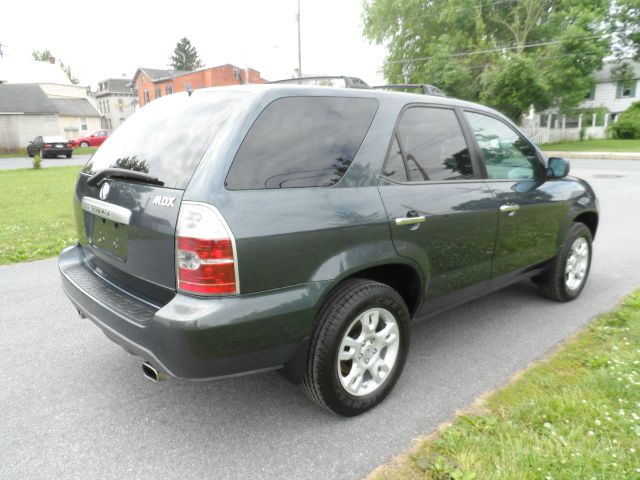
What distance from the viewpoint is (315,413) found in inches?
107

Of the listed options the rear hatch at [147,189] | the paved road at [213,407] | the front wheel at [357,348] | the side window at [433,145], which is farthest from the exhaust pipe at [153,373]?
the side window at [433,145]

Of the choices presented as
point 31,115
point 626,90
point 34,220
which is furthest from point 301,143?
point 626,90

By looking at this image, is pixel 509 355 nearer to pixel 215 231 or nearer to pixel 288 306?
pixel 288 306

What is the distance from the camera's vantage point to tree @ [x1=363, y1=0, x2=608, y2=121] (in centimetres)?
2514

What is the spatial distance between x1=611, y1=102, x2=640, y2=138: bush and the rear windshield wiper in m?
42.0

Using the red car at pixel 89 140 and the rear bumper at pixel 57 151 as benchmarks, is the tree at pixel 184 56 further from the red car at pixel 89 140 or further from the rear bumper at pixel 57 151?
the rear bumper at pixel 57 151

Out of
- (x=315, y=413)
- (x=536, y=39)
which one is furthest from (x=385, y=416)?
(x=536, y=39)

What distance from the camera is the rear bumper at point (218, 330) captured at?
2.06 m

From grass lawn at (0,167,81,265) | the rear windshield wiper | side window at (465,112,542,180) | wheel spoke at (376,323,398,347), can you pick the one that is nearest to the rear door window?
side window at (465,112,542,180)

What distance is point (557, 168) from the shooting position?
393cm

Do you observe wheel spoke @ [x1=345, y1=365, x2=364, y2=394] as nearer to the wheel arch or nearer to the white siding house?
the wheel arch

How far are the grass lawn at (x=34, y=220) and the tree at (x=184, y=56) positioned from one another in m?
70.8

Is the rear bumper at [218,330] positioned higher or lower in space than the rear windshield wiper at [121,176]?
lower

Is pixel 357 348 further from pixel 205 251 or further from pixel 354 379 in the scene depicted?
pixel 205 251
